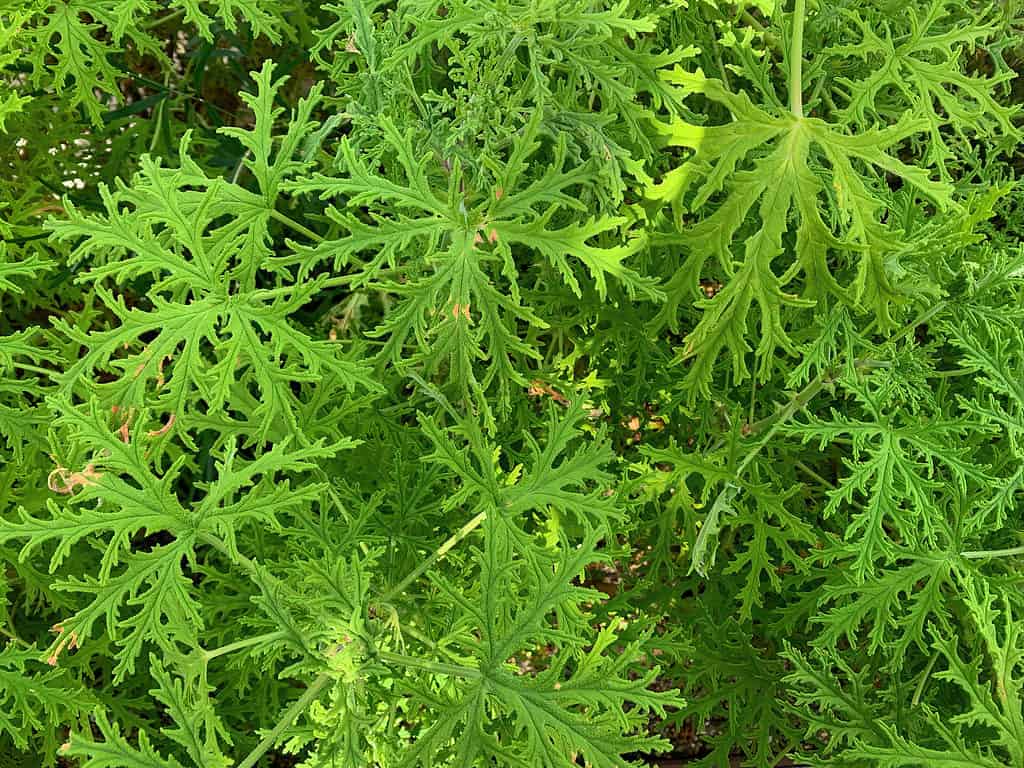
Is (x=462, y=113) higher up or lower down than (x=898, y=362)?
higher up

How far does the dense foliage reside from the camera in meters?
1.28

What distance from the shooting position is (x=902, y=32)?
1804 millimetres

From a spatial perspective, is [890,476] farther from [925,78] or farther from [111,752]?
[111,752]

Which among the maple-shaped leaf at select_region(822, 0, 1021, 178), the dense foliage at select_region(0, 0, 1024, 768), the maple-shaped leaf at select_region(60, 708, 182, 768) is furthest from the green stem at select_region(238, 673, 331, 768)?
the maple-shaped leaf at select_region(822, 0, 1021, 178)

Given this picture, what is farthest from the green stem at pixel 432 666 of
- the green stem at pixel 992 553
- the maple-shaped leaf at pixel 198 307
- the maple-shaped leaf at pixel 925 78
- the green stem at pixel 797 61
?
the maple-shaped leaf at pixel 925 78

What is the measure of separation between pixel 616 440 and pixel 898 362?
2.26 feet

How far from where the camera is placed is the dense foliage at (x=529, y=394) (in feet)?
4.20

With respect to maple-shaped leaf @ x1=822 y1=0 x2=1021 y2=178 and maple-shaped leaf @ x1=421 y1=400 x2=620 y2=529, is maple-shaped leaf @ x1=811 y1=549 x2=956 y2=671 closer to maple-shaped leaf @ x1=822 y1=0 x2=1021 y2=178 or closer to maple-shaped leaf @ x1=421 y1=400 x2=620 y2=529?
maple-shaped leaf @ x1=421 y1=400 x2=620 y2=529

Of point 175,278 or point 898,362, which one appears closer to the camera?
point 175,278

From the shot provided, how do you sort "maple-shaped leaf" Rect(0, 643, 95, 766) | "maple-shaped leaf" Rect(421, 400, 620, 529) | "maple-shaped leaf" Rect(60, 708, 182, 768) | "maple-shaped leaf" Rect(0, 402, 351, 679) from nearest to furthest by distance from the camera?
"maple-shaped leaf" Rect(60, 708, 182, 768), "maple-shaped leaf" Rect(0, 402, 351, 679), "maple-shaped leaf" Rect(421, 400, 620, 529), "maple-shaped leaf" Rect(0, 643, 95, 766)

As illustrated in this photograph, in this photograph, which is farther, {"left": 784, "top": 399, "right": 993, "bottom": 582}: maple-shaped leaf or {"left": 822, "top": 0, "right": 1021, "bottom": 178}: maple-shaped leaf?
{"left": 822, "top": 0, "right": 1021, "bottom": 178}: maple-shaped leaf

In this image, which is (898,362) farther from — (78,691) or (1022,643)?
(78,691)

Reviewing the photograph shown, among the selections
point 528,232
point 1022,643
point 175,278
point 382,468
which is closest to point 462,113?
point 528,232

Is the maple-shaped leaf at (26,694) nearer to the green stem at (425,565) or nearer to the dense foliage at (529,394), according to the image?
the dense foliage at (529,394)
